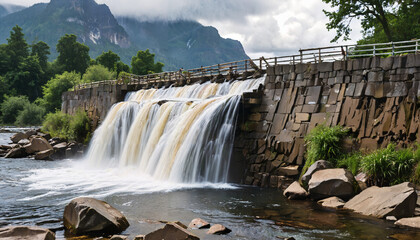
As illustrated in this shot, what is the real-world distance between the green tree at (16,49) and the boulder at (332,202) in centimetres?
8665

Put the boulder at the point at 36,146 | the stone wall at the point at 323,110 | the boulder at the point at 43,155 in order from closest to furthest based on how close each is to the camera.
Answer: the stone wall at the point at 323,110 < the boulder at the point at 43,155 < the boulder at the point at 36,146

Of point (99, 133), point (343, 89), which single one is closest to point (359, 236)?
point (343, 89)

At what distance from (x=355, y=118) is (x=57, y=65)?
86.7 meters

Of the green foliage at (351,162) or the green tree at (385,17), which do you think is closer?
the green foliage at (351,162)

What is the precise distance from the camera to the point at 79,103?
44844mm

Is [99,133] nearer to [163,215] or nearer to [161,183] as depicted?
[161,183]

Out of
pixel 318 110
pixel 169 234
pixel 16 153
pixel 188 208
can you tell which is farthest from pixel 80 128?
pixel 169 234

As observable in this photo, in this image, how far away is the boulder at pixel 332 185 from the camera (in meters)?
14.4

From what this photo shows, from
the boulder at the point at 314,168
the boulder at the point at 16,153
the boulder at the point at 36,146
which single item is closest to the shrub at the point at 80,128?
the boulder at the point at 36,146

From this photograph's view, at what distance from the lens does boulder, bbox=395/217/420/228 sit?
11105mm

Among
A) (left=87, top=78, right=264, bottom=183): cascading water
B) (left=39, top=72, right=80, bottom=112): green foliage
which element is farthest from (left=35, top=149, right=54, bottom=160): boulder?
(left=39, top=72, right=80, bottom=112): green foliage

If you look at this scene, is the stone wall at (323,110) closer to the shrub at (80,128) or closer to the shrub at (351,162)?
the shrub at (351,162)

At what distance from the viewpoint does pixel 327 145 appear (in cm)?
1712

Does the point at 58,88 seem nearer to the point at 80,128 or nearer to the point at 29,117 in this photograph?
the point at 29,117
